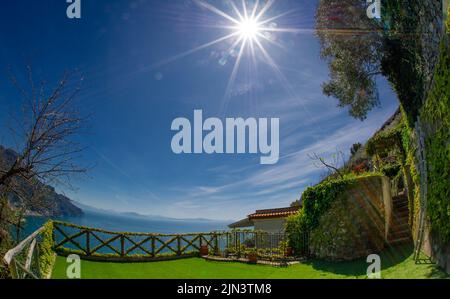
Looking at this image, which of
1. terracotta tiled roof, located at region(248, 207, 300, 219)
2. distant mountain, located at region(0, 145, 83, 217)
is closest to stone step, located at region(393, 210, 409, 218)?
terracotta tiled roof, located at region(248, 207, 300, 219)

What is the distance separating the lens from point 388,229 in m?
13.3

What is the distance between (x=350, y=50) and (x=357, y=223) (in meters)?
8.64

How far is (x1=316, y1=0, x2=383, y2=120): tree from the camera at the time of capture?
14.6 meters

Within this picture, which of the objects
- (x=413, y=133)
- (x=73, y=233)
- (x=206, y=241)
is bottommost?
(x=206, y=241)

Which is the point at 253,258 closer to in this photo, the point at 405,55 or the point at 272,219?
the point at 272,219

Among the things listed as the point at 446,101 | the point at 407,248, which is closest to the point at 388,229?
the point at 407,248

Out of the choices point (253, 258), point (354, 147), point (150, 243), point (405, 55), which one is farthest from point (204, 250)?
point (354, 147)

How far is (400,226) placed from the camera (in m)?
13.4

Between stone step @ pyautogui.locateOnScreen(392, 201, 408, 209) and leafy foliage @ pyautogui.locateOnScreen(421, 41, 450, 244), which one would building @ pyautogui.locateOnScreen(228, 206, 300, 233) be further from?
leafy foliage @ pyautogui.locateOnScreen(421, 41, 450, 244)

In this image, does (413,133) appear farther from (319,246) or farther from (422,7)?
(319,246)

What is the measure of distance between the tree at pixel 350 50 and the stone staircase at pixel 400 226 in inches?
207
